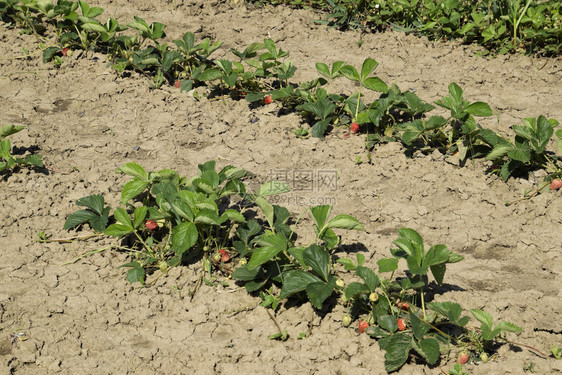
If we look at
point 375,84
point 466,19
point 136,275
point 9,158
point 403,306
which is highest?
point 466,19

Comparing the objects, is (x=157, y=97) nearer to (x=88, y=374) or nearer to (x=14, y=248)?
(x=14, y=248)

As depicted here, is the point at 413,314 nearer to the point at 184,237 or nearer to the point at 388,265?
the point at 388,265

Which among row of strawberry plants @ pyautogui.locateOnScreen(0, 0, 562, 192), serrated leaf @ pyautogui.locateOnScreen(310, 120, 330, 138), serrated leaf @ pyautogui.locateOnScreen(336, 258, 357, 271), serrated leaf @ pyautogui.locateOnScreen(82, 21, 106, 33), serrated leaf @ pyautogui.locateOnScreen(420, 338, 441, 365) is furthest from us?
serrated leaf @ pyautogui.locateOnScreen(82, 21, 106, 33)

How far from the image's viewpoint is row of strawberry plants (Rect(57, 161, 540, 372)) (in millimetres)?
2404

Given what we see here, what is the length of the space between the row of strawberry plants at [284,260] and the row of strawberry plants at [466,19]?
249cm

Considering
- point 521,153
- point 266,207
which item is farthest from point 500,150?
point 266,207

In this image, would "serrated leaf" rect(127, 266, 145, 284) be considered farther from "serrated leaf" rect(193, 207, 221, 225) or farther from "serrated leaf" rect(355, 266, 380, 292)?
"serrated leaf" rect(355, 266, 380, 292)

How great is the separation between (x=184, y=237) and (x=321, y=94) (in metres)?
1.64

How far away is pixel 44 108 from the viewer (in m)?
4.13

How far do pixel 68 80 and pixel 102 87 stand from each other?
31 centimetres

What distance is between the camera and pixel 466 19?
4863 millimetres

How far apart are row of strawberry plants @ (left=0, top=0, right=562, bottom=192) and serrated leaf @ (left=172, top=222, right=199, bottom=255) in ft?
4.47

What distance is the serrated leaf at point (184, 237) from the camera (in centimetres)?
263

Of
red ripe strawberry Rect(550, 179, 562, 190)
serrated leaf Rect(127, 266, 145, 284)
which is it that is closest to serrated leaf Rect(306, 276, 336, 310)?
serrated leaf Rect(127, 266, 145, 284)
